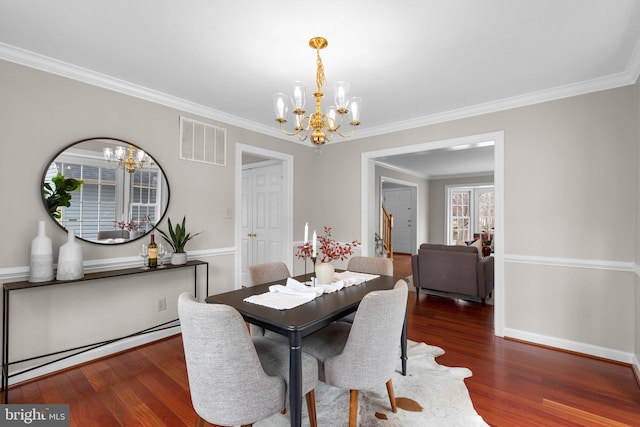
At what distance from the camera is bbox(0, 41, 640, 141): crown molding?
7.61ft

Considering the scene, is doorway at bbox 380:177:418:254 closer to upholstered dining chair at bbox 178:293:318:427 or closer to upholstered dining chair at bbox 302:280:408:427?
upholstered dining chair at bbox 302:280:408:427

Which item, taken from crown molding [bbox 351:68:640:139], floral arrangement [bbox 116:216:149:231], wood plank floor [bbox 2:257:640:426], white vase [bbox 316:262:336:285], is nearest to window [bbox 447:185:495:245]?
crown molding [bbox 351:68:640:139]

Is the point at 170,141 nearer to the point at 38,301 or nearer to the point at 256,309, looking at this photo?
the point at 38,301

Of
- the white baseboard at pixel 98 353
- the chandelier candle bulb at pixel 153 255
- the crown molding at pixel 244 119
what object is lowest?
the white baseboard at pixel 98 353

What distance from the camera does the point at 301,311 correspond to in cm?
165

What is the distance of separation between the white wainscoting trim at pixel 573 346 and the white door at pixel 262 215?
2.96 meters

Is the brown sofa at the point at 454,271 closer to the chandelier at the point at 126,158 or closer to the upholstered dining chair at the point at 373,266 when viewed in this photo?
the upholstered dining chair at the point at 373,266

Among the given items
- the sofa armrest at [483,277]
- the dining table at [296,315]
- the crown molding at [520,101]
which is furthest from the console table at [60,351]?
the sofa armrest at [483,277]

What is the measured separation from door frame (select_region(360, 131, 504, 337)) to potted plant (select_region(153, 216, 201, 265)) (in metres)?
2.24

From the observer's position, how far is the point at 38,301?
2363 mm

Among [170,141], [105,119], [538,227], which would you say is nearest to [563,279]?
[538,227]

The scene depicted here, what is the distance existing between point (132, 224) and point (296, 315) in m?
2.09

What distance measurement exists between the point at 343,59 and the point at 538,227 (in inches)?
95.3

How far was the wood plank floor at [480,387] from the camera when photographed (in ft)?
6.20
